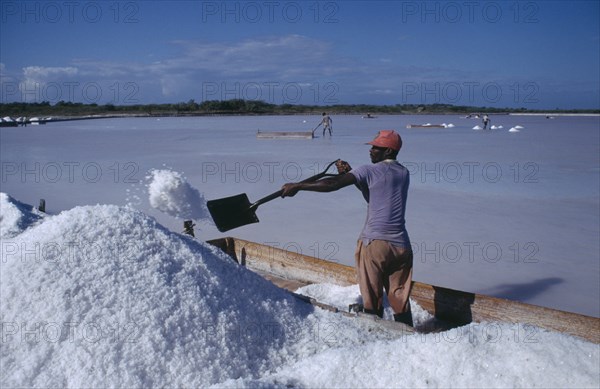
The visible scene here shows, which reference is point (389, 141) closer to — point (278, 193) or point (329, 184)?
point (329, 184)

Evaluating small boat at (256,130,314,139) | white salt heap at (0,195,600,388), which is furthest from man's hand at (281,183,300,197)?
small boat at (256,130,314,139)

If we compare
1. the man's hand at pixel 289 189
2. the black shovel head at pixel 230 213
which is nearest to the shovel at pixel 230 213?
the black shovel head at pixel 230 213

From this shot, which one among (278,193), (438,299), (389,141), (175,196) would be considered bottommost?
(438,299)

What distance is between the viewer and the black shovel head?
110 inches

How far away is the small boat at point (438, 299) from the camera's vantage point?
2236 mm

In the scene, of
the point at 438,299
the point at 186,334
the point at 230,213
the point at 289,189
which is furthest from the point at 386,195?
the point at 186,334

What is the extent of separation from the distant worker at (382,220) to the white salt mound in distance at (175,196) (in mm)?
1572

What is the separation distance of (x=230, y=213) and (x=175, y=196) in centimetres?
105

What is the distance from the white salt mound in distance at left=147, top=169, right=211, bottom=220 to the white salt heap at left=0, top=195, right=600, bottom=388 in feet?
3.05

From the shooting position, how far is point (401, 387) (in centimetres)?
174

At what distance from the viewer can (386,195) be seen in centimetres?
232

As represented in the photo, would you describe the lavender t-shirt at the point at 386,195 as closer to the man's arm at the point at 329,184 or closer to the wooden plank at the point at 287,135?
the man's arm at the point at 329,184

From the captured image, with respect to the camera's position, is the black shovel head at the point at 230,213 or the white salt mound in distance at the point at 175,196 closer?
the black shovel head at the point at 230,213

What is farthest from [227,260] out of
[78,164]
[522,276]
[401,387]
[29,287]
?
[78,164]
